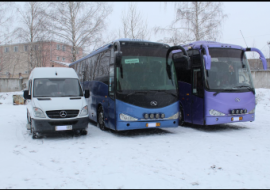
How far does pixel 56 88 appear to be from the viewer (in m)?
10.1

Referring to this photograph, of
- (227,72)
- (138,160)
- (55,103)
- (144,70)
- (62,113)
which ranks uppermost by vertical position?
(144,70)

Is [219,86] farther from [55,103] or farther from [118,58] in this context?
[55,103]

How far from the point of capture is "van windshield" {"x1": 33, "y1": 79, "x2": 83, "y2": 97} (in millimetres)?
9873

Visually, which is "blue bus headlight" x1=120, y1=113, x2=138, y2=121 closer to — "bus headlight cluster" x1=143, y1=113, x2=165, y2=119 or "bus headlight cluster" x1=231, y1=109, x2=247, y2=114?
"bus headlight cluster" x1=143, y1=113, x2=165, y2=119

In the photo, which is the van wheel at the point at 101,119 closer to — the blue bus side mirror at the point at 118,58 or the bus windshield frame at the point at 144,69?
the bus windshield frame at the point at 144,69

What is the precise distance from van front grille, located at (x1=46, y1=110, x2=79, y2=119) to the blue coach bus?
4.16ft

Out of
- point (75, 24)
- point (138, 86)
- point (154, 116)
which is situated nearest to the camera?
point (138, 86)

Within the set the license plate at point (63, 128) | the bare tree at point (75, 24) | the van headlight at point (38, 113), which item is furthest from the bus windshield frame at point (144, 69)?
the bare tree at point (75, 24)

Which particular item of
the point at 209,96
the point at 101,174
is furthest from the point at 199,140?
the point at 101,174

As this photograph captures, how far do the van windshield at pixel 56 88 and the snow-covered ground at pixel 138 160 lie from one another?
59.2 inches

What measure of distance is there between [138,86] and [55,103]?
2.79 metres

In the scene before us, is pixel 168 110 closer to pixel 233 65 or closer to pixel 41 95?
pixel 233 65

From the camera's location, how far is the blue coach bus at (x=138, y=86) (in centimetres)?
931

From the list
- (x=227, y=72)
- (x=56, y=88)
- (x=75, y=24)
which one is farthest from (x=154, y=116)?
(x=75, y=24)
